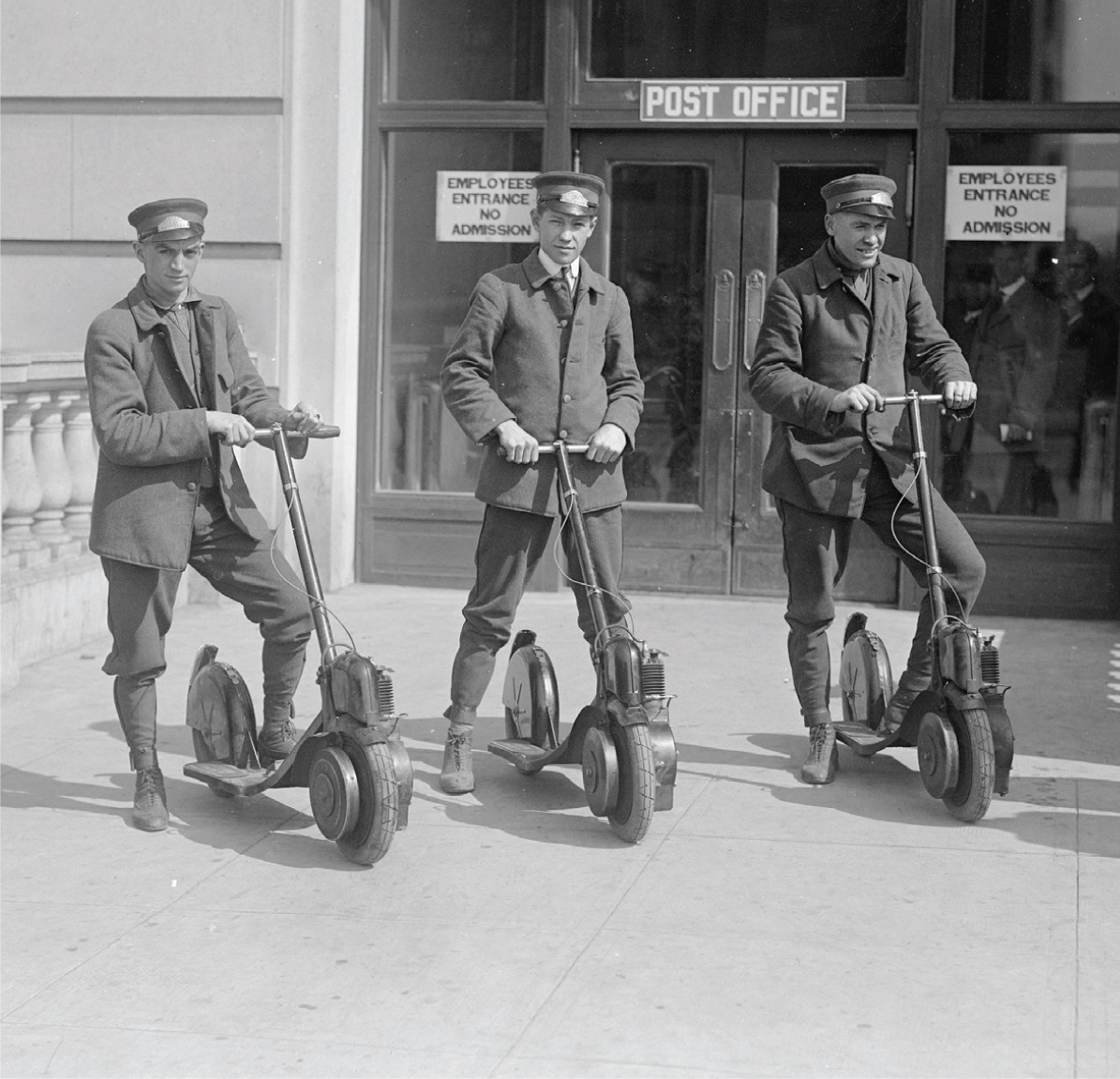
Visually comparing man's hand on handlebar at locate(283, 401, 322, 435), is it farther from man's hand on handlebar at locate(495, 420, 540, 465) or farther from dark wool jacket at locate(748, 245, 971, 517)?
dark wool jacket at locate(748, 245, 971, 517)

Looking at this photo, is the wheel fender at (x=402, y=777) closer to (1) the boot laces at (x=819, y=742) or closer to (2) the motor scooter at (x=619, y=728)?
(2) the motor scooter at (x=619, y=728)

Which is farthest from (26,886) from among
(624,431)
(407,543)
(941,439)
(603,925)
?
(941,439)

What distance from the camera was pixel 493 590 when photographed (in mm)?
5992

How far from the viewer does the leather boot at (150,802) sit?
5598 millimetres

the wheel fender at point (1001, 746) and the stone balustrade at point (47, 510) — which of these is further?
the stone balustrade at point (47, 510)

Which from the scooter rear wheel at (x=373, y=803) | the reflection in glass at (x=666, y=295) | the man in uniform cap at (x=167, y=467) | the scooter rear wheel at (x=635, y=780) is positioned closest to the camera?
the scooter rear wheel at (x=373, y=803)

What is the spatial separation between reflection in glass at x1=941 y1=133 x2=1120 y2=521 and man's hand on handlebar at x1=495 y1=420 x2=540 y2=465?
4182 mm

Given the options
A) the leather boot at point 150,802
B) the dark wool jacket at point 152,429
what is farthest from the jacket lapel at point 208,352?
the leather boot at point 150,802

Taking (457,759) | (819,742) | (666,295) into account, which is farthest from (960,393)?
(666,295)

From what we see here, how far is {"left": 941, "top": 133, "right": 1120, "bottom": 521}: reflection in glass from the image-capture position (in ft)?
29.7

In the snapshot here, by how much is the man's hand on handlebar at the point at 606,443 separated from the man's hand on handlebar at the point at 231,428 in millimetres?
1087

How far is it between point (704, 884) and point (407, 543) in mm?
5130

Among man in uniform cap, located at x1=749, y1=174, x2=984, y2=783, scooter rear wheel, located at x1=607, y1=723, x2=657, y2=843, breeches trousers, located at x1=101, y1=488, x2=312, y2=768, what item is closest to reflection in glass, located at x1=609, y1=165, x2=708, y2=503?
man in uniform cap, located at x1=749, y1=174, x2=984, y2=783

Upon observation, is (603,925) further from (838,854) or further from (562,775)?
(562,775)
